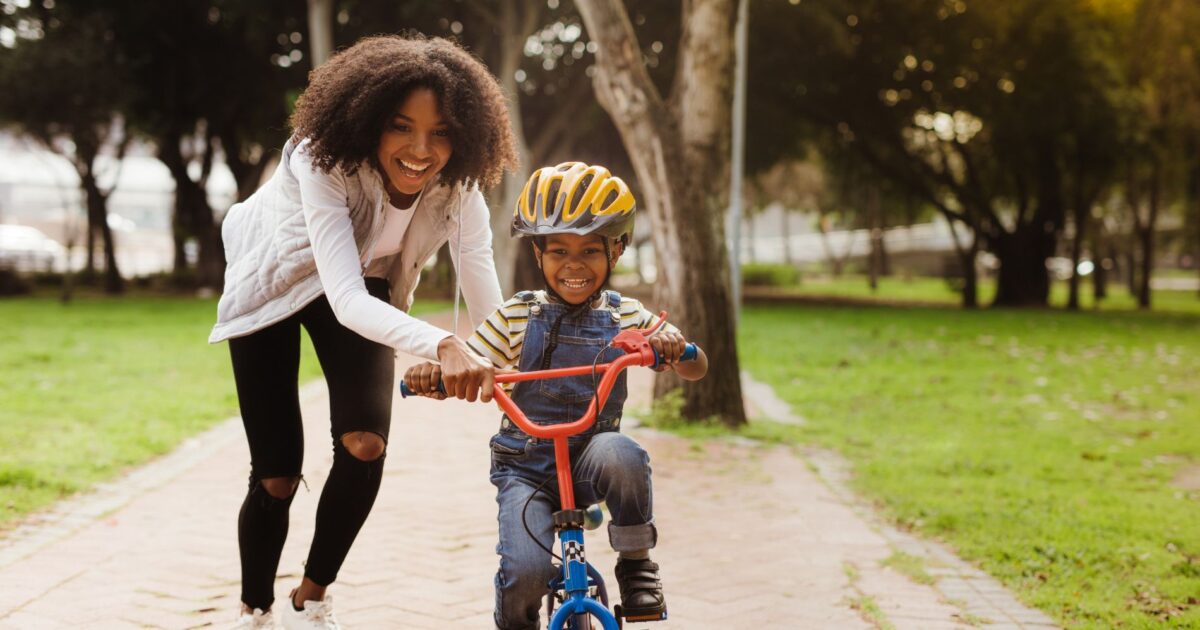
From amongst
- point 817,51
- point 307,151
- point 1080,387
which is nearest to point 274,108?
point 817,51

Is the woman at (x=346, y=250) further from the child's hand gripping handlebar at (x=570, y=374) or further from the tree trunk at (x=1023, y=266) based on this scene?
the tree trunk at (x=1023, y=266)

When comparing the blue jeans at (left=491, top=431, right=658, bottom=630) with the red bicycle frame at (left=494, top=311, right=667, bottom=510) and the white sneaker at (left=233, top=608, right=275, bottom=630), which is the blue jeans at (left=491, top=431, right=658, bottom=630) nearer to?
the red bicycle frame at (left=494, top=311, right=667, bottom=510)

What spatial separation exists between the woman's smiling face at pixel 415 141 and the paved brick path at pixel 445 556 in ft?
5.68

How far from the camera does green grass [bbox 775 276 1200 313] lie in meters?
30.1

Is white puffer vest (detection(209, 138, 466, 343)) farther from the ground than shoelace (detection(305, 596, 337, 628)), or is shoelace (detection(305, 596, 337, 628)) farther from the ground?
white puffer vest (detection(209, 138, 466, 343))

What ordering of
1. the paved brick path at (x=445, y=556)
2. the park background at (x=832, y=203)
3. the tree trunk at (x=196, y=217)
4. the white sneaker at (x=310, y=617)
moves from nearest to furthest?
1. the white sneaker at (x=310, y=617)
2. the paved brick path at (x=445, y=556)
3. the park background at (x=832, y=203)
4. the tree trunk at (x=196, y=217)

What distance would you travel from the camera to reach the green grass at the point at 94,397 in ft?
22.2

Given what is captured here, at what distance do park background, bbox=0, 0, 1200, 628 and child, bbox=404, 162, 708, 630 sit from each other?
3.52ft

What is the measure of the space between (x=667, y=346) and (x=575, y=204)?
17.2 inches

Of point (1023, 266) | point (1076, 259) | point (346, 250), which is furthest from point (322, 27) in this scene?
point (1076, 259)

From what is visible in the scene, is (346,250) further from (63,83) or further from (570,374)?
(63,83)

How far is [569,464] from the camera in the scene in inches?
111

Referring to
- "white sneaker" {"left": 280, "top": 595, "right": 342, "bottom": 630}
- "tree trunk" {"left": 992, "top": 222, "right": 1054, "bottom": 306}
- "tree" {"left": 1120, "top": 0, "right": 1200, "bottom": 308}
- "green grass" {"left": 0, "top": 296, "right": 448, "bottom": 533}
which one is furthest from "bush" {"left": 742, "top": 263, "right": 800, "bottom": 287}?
"white sneaker" {"left": 280, "top": 595, "right": 342, "bottom": 630}

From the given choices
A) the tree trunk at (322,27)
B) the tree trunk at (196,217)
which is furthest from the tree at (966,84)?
the tree trunk at (196,217)
